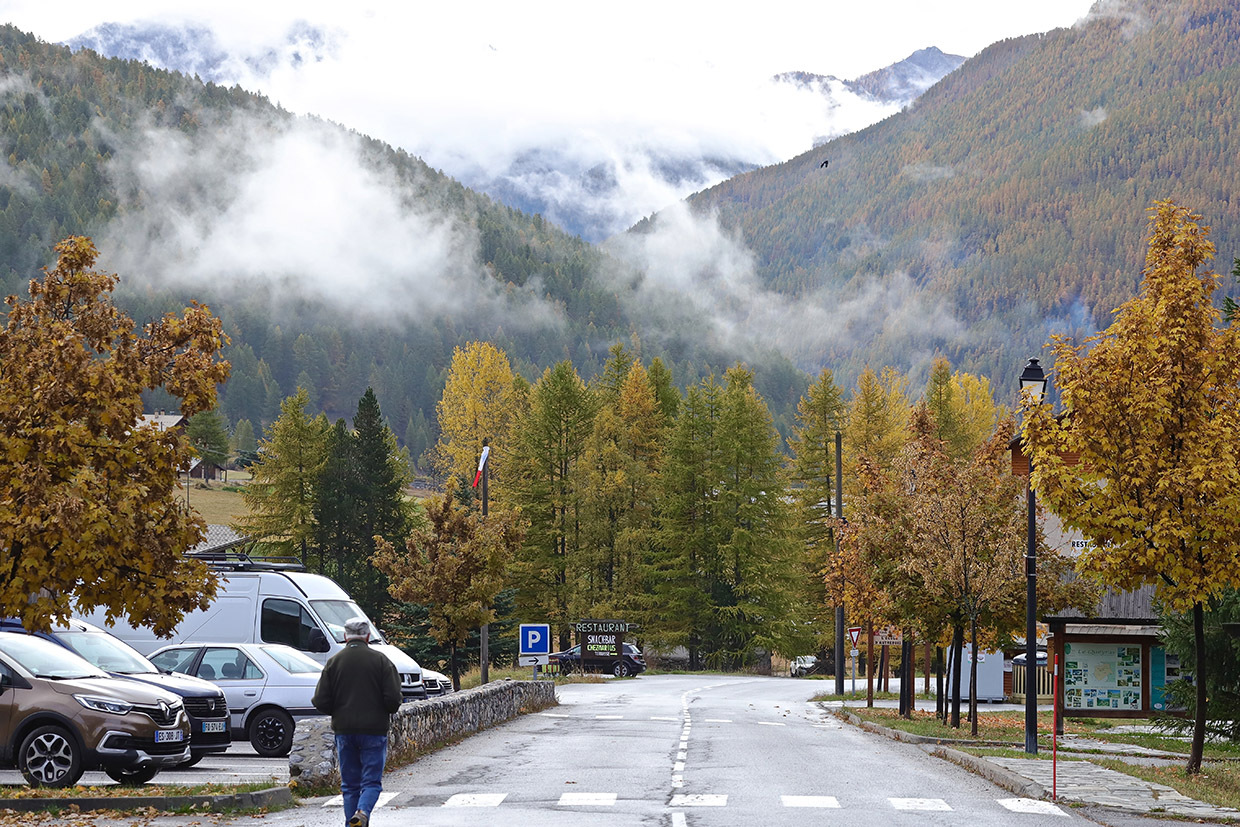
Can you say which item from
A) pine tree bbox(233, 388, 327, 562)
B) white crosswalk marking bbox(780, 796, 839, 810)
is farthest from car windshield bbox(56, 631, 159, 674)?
pine tree bbox(233, 388, 327, 562)

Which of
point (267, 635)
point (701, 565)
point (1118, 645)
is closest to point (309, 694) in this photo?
point (267, 635)

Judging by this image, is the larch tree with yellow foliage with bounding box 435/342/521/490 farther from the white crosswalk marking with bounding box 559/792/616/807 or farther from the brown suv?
the white crosswalk marking with bounding box 559/792/616/807

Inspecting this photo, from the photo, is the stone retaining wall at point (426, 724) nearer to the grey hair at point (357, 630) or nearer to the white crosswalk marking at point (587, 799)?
the white crosswalk marking at point (587, 799)

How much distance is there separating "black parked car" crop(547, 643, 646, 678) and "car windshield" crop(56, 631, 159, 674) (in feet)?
132

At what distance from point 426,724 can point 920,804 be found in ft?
27.9

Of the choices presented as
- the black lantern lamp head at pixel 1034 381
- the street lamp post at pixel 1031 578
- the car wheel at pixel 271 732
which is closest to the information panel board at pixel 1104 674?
the street lamp post at pixel 1031 578

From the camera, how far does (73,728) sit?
47.6 feet

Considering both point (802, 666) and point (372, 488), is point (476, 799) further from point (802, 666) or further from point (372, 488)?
point (802, 666)

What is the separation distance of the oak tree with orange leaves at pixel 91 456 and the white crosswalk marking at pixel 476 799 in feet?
11.6

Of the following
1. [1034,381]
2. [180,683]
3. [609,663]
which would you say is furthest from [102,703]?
[609,663]

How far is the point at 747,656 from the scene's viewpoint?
69.8 m

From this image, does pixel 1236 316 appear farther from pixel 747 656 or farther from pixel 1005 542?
pixel 747 656

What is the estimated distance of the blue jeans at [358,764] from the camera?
11.5m

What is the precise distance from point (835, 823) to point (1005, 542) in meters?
14.7
